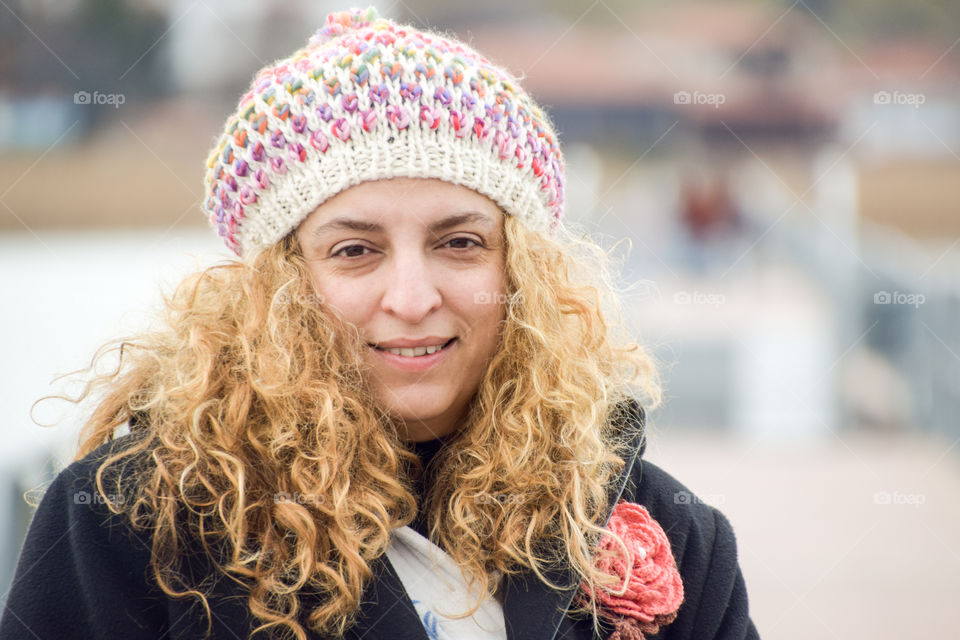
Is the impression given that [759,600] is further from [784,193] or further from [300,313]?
[784,193]

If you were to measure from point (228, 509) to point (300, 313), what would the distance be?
395 mm

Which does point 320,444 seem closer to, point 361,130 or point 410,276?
point 410,276

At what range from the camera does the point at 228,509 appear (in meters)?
1.69

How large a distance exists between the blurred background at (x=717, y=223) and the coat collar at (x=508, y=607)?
2.78ft

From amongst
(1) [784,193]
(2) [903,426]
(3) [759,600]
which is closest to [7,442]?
(3) [759,600]

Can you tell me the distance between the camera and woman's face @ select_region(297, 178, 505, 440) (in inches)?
70.5

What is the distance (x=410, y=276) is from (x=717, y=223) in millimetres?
12548

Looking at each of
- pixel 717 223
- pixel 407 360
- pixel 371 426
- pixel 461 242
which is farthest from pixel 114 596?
pixel 717 223

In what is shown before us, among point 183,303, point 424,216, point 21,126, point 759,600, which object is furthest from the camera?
point 21,126

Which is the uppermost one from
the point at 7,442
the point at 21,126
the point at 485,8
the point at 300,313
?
the point at 485,8

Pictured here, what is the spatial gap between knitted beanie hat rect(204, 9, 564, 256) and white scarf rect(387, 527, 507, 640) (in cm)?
65

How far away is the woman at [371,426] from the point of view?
1.64 m

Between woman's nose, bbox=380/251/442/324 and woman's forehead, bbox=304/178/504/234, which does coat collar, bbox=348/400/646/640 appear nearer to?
woman's nose, bbox=380/251/442/324

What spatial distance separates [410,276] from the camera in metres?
1.77
